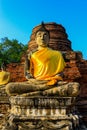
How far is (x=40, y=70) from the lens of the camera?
7.93 meters

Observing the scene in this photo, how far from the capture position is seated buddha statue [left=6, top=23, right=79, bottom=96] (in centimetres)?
725

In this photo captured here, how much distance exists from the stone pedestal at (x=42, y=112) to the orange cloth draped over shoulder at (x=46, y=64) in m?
0.75

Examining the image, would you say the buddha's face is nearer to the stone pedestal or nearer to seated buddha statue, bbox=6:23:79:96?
seated buddha statue, bbox=6:23:79:96

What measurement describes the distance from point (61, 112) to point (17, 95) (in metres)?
1.03

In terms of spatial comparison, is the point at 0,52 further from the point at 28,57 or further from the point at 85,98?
the point at 28,57

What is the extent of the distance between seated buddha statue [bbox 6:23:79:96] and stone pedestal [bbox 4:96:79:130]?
207 millimetres

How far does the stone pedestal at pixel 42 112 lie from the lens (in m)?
6.87

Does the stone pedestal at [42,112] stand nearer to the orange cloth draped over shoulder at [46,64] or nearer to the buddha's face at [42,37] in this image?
the orange cloth draped over shoulder at [46,64]

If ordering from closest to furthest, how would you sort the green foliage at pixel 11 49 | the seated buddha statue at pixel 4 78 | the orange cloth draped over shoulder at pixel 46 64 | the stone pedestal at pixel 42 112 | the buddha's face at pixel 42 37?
the stone pedestal at pixel 42 112 < the orange cloth draped over shoulder at pixel 46 64 < the buddha's face at pixel 42 37 < the seated buddha statue at pixel 4 78 < the green foliage at pixel 11 49

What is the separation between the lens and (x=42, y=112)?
7090 mm

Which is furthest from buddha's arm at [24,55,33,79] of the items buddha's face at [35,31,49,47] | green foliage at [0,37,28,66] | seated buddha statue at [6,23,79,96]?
green foliage at [0,37,28,66]

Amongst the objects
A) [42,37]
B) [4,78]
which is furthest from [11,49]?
[42,37]

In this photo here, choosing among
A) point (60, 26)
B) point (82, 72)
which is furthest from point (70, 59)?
point (60, 26)

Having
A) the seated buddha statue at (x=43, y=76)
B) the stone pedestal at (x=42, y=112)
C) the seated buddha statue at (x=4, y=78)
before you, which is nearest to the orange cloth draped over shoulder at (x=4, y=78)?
the seated buddha statue at (x=4, y=78)
